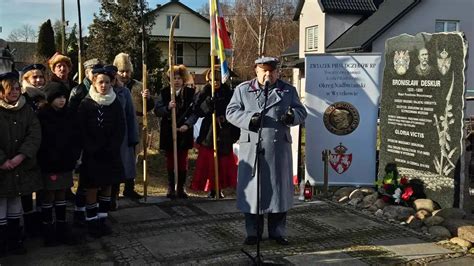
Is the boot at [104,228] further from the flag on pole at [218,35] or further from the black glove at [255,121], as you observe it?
the flag on pole at [218,35]

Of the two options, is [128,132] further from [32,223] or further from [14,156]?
[14,156]

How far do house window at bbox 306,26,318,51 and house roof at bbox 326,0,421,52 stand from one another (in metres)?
1.75

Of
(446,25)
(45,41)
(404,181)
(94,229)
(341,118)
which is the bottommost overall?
(94,229)

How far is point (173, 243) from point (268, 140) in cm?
144

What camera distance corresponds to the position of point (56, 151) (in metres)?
4.90

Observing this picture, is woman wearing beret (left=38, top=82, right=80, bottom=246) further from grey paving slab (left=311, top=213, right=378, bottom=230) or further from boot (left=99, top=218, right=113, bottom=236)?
grey paving slab (left=311, top=213, right=378, bottom=230)

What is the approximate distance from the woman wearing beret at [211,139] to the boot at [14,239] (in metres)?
2.98

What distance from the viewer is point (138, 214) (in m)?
6.30

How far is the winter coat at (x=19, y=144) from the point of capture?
4586mm

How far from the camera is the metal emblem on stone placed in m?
7.73

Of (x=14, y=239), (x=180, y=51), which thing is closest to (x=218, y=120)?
(x=14, y=239)

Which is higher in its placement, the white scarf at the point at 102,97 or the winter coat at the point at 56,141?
the white scarf at the point at 102,97

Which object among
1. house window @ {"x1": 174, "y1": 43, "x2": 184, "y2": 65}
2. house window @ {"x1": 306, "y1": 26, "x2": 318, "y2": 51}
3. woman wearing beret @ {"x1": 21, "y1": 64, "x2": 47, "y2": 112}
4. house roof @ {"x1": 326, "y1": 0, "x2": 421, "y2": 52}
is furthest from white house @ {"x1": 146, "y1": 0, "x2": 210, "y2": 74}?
woman wearing beret @ {"x1": 21, "y1": 64, "x2": 47, "y2": 112}

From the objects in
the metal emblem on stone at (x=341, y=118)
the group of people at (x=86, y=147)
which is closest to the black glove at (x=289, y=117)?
the group of people at (x=86, y=147)
